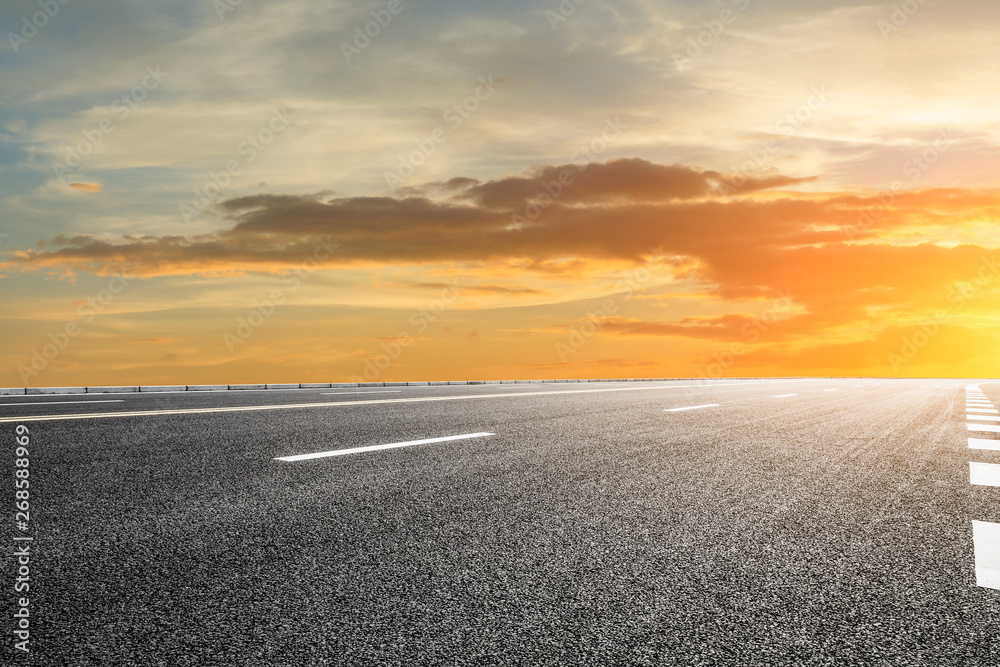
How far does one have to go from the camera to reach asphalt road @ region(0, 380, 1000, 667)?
7.84 ft

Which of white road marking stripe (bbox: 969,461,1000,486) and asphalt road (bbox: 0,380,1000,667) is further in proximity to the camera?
white road marking stripe (bbox: 969,461,1000,486)

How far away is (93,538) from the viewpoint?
3.59m

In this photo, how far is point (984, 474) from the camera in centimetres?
609

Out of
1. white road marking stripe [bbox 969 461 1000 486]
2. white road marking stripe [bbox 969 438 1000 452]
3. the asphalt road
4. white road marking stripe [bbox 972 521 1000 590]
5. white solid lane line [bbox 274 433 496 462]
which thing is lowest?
white road marking stripe [bbox 969 438 1000 452]

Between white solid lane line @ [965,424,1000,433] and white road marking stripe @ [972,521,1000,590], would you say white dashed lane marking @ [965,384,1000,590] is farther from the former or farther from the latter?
white solid lane line @ [965,424,1000,433]

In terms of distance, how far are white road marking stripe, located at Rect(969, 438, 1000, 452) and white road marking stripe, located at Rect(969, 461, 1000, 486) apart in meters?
1.49

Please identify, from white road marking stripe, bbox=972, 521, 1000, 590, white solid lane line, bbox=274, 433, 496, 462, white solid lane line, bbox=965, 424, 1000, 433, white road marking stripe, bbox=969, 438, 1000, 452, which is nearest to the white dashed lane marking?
white road marking stripe, bbox=972, 521, 1000, 590

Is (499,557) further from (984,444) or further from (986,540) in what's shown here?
(984,444)

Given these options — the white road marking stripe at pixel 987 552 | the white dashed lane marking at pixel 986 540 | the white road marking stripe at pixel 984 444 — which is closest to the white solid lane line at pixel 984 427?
the white road marking stripe at pixel 984 444

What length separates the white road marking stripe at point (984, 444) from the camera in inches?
315

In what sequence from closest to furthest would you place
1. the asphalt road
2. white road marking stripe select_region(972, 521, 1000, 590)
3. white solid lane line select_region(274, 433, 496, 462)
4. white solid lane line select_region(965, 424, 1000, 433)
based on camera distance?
the asphalt road
white road marking stripe select_region(972, 521, 1000, 590)
white solid lane line select_region(274, 433, 496, 462)
white solid lane line select_region(965, 424, 1000, 433)

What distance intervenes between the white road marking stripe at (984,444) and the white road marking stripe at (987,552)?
444 centimetres

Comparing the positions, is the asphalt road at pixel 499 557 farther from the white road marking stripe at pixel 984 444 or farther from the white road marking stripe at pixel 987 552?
the white road marking stripe at pixel 984 444

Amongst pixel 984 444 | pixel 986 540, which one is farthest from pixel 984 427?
pixel 986 540
